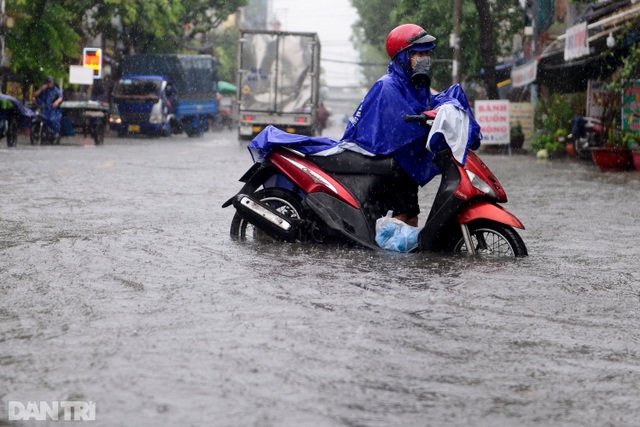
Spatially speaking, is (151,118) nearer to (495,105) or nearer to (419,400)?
(495,105)

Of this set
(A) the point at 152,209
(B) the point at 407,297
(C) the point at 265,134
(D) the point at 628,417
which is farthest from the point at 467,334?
(A) the point at 152,209

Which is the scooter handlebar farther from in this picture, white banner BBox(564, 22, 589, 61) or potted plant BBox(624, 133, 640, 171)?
white banner BBox(564, 22, 589, 61)

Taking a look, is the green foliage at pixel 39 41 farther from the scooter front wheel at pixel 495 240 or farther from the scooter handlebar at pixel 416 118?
the scooter front wheel at pixel 495 240

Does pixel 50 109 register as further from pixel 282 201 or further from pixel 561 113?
pixel 282 201

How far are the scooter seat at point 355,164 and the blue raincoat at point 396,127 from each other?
4 cm

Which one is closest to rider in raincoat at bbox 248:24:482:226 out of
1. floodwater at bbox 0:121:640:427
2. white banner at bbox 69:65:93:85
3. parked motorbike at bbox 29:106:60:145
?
floodwater at bbox 0:121:640:427

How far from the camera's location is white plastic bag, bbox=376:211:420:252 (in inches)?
321

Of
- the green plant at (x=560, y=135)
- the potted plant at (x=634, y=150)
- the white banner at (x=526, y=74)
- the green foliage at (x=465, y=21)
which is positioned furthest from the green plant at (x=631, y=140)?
the green foliage at (x=465, y=21)

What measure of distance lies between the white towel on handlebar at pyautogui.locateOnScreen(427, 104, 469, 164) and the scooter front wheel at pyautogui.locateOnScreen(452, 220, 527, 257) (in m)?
0.48

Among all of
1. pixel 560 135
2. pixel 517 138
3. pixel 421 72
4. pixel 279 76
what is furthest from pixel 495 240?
pixel 279 76

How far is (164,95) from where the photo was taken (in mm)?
43312

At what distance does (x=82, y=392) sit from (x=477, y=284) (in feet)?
10.6

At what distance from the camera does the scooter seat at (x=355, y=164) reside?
814cm

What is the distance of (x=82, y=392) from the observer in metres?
4.16
